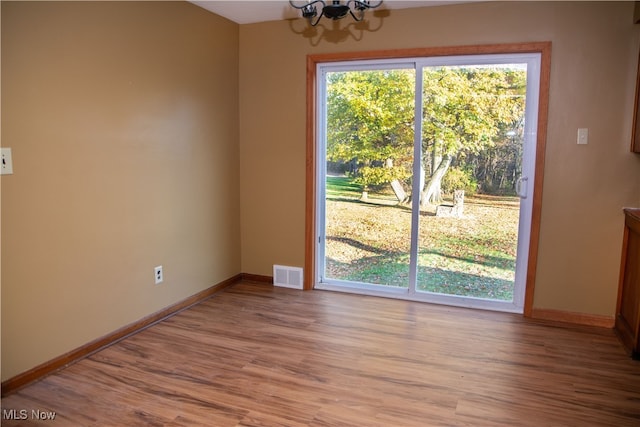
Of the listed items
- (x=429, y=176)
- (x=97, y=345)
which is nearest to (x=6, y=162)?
→ (x=97, y=345)

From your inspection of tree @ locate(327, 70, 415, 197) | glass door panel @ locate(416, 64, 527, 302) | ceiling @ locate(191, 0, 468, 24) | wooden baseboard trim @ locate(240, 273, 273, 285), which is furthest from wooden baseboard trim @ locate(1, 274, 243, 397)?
ceiling @ locate(191, 0, 468, 24)

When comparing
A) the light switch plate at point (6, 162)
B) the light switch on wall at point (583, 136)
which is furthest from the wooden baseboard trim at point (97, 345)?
the light switch on wall at point (583, 136)

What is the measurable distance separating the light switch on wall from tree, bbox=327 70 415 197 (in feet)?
3.98

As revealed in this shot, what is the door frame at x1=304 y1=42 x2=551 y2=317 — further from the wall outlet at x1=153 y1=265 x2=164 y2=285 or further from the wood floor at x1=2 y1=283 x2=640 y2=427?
the wall outlet at x1=153 y1=265 x2=164 y2=285

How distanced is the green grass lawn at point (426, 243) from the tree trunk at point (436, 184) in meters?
0.09

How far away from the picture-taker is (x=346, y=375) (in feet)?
8.62

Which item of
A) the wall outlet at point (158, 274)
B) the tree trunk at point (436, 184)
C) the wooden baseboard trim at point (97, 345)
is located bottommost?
the wooden baseboard trim at point (97, 345)

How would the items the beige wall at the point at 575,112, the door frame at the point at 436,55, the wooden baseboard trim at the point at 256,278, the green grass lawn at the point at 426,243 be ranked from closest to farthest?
1. the beige wall at the point at 575,112
2. the door frame at the point at 436,55
3. the green grass lawn at the point at 426,243
4. the wooden baseboard trim at the point at 256,278

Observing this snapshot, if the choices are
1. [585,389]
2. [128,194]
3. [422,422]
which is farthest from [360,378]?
[128,194]

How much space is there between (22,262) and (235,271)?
213cm

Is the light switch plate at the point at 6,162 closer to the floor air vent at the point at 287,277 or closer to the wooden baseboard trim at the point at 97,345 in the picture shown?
the wooden baseboard trim at the point at 97,345

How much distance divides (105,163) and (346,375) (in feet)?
6.36

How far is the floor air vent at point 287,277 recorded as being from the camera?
421cm

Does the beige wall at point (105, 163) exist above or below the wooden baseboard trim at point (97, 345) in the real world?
above
